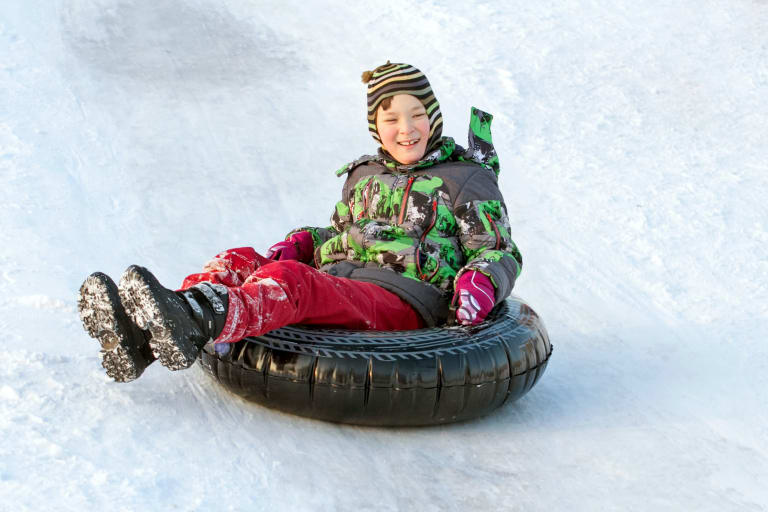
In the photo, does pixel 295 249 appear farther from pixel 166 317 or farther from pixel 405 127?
pixel 166 317

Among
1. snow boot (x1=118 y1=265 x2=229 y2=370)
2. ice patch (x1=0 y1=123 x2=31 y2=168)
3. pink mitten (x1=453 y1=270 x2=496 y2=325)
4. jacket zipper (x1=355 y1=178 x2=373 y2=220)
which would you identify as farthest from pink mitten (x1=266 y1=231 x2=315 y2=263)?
ice patch (x1=0 y1=123 x2=31 y2=168)

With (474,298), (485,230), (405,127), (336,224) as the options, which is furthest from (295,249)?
(474,298)

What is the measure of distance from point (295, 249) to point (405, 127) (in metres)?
0.68

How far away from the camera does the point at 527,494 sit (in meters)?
2.50

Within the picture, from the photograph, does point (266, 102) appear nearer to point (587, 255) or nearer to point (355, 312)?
point (587, 255)

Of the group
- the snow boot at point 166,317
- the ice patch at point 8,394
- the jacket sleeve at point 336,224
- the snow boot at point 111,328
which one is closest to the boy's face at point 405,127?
the jacket sleeve at point 336,224

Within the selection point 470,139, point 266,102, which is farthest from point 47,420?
point 266,102

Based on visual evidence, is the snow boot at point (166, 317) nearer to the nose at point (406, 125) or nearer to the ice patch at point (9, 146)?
the nose at point (406, 125)

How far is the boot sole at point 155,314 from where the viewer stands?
7.48ft

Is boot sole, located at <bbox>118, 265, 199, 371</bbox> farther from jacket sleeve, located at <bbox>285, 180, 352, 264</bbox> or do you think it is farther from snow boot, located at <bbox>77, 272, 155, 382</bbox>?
jacket sleeve, located at <bbox>285, 180, 352, 264</bbox>

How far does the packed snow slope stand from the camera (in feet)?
8.13

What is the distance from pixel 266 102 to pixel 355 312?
12.5 feet

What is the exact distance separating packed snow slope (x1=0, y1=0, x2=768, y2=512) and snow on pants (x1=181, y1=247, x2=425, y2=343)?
33 centimetres

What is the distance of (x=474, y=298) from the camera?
2938mm
